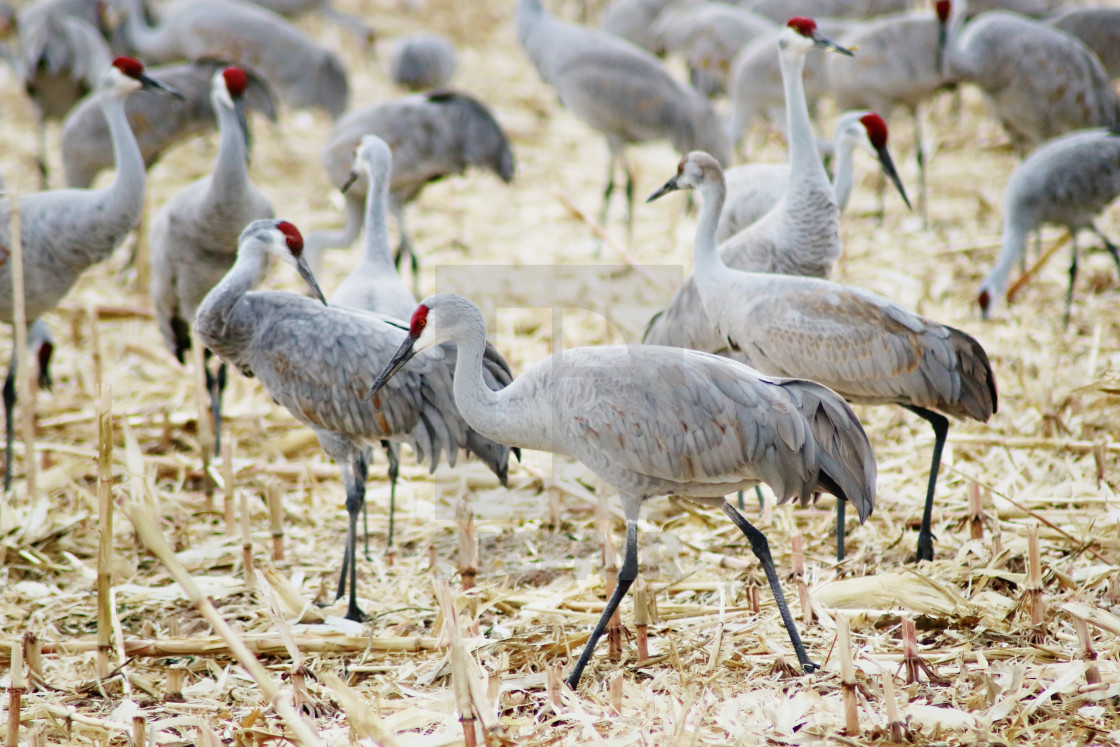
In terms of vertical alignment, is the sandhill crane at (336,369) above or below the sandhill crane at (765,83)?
below

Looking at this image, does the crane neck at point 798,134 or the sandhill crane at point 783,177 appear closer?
the crane neck at point 798,134

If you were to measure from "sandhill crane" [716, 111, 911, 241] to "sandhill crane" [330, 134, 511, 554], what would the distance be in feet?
5.28

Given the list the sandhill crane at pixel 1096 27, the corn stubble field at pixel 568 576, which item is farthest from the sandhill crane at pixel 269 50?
the sandhill crane at pixel 1096 27

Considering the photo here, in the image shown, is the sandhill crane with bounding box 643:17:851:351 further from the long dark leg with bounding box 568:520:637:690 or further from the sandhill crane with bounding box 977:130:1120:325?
the sandhill crane with bounding box 977:130:1120:325

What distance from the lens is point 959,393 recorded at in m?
3.90

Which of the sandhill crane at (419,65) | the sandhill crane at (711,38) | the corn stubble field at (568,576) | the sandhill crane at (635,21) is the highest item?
the sandhill crane at (635,21)

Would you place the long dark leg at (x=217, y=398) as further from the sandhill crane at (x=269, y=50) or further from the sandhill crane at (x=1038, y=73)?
the sandhill crane at (x=1038, y=73)

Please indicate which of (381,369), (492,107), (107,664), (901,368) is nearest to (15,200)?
(381,369)

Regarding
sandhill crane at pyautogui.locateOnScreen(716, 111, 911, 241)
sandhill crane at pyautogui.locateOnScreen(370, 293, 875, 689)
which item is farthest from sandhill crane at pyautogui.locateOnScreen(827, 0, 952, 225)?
sandhill crane at pyautogui.locateOnScreen(370, 293, 875, 689)

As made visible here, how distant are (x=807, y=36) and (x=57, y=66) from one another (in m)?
6.06

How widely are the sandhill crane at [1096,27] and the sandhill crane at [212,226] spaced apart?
6.57m

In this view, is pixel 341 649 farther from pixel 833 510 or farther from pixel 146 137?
pixel 146 137

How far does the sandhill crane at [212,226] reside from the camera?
5.18 meters

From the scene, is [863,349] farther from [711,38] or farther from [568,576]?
[711,38]
